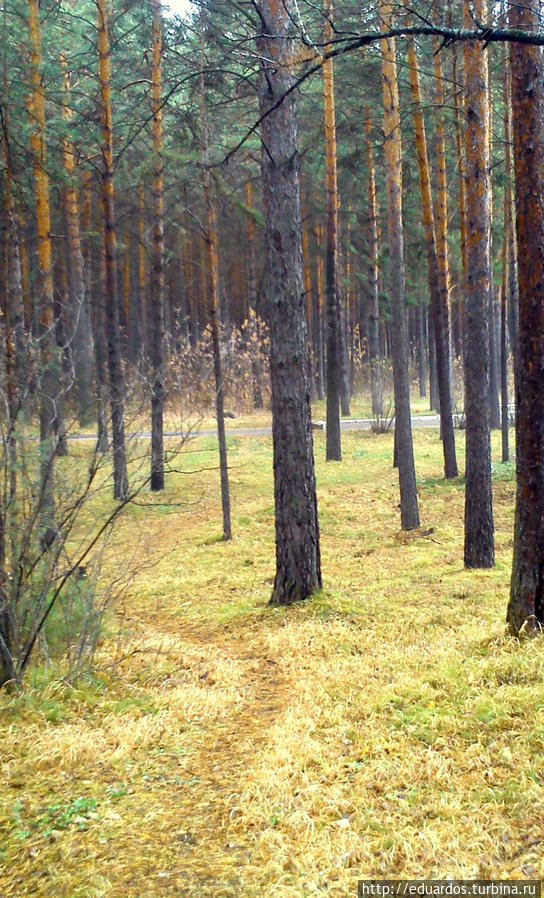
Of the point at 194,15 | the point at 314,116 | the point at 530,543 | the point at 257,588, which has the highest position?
the point at 314,116

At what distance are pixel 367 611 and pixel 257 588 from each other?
204cm

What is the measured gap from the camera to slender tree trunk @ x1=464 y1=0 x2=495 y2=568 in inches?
343

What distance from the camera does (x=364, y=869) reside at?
353 cm

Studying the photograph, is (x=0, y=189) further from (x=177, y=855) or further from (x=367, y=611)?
(x=177, y=855)

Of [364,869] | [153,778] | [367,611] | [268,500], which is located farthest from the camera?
[268,500]

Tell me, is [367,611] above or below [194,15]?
below

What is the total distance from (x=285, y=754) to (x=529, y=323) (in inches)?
136

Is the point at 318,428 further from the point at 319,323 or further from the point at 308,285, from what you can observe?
the point at 308,285

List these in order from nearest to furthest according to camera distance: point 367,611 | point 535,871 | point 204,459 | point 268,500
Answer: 1. point 535,871
2. point 367,611
3. point 268,500
4. point 204,459

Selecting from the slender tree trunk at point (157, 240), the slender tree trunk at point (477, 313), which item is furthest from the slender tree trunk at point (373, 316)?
the slender tree trunk at point (477, 313)

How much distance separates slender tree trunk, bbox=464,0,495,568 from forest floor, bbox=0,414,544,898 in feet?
2.78

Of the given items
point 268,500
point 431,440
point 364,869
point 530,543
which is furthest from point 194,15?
point 431,440

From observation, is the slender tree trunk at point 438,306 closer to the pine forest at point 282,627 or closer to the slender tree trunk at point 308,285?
the pine forest at point 282,627

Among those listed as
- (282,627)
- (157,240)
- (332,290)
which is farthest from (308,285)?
(282,627)
